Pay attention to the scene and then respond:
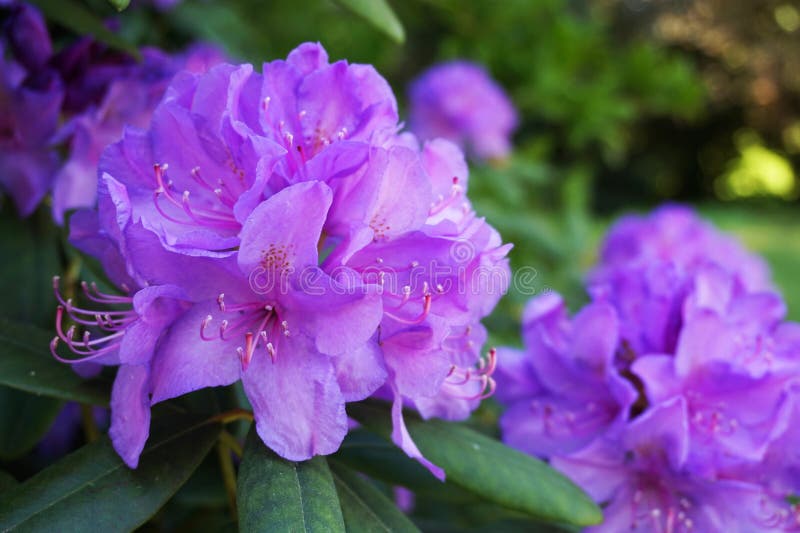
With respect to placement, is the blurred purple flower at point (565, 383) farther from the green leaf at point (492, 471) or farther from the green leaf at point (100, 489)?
the green leaf at point (100, 489)

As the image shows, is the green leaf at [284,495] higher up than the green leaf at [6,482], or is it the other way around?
the green leaf at [284,495]

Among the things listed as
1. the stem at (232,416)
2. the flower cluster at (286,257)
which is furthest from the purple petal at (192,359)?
the stem at (232,416)

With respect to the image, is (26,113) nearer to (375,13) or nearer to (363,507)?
(375,13)

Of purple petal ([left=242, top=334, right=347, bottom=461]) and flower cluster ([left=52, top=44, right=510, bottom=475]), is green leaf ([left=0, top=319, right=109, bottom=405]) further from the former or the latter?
purple petal ([left=242, top=334, right=347, bottom=461])

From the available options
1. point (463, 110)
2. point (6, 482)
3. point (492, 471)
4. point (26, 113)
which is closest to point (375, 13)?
point (26, 113)

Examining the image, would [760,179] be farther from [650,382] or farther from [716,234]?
[650,382]

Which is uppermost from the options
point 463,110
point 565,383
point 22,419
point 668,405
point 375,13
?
point 375,13
